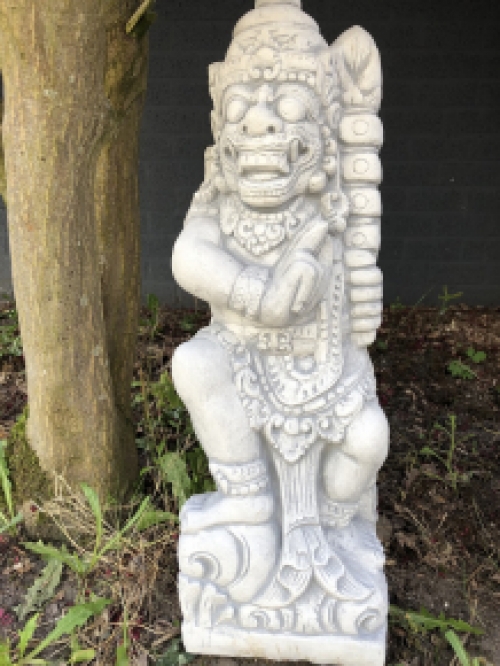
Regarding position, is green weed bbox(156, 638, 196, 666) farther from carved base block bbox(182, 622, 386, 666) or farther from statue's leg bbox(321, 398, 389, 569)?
statue's leg bbox(321, 398, 389, 569)

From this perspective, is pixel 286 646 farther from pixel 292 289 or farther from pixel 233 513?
pixel 292 289

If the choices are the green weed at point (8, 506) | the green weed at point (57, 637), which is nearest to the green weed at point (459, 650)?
the green weed at point (57, 637)

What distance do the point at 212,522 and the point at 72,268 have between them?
1.11 metres

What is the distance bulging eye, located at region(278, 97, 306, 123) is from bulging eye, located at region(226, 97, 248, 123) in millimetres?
111

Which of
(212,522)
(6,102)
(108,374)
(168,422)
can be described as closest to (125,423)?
(108,374)

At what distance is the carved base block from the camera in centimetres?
203

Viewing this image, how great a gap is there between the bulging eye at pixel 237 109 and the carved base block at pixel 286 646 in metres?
1.65

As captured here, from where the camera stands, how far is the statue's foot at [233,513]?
2051 millimetres

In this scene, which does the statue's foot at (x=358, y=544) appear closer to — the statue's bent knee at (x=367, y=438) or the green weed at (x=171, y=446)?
the statue's bent knee at (x=367, y=438)

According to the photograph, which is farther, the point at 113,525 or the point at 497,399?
the point at 497,399

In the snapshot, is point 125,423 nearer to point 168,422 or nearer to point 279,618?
point 168,422

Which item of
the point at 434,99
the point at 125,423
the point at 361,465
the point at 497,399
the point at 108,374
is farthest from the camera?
the point at 434,99

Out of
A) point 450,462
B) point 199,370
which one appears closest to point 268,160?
point 199,370

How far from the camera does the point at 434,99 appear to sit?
15.7ft
